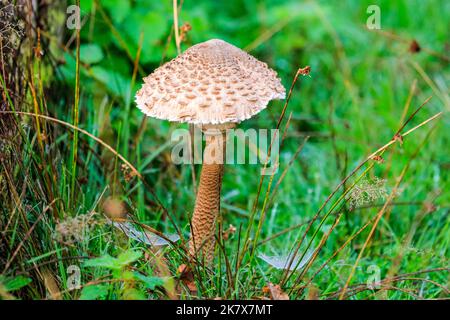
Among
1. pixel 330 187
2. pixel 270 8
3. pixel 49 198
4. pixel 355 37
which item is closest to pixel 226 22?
pixel 270 8

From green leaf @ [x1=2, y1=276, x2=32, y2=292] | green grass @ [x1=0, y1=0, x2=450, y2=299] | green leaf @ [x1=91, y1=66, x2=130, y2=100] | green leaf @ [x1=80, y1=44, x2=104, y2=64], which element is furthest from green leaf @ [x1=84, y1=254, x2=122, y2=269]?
green leaf @ [x1=80, y1=44, x2=104, y2=64]

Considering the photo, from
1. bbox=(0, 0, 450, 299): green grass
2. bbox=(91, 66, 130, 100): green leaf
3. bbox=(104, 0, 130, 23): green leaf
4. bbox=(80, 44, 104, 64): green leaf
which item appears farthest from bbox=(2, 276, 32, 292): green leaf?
bbox=(104, 0, 130, 23): green leaf

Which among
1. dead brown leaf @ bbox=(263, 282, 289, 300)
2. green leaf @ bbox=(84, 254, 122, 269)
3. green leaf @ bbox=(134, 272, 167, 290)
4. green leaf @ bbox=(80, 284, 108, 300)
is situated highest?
green leaf @ bbox=(84, 254, 122, 269)

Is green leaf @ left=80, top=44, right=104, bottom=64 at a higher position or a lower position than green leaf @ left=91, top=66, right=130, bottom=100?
higher

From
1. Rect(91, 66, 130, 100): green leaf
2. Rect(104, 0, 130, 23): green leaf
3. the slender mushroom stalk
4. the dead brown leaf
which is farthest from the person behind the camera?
Rect(104, 0, 130, 23): green leaf

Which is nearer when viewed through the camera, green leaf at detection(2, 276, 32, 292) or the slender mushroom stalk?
green leaf at detection(2, 276, 32, 292)

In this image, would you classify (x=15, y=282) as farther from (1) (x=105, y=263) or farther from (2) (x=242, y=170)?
(2) (x=242, y=170)

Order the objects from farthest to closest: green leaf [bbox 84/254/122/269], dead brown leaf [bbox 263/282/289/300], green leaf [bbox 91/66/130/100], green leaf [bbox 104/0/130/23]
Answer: green leaf [bbox 104/0/130/23]
green leaf [bbox 91/66/130/100]
dead brown leaf [bbox 263/282/289/300]
green leaf [bbox 84/254/122/269]

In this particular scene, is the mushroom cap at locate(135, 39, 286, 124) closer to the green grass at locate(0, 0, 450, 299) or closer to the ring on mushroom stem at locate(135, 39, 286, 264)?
the ring on mushroom stem at locate(135, 39, 286, 264)
